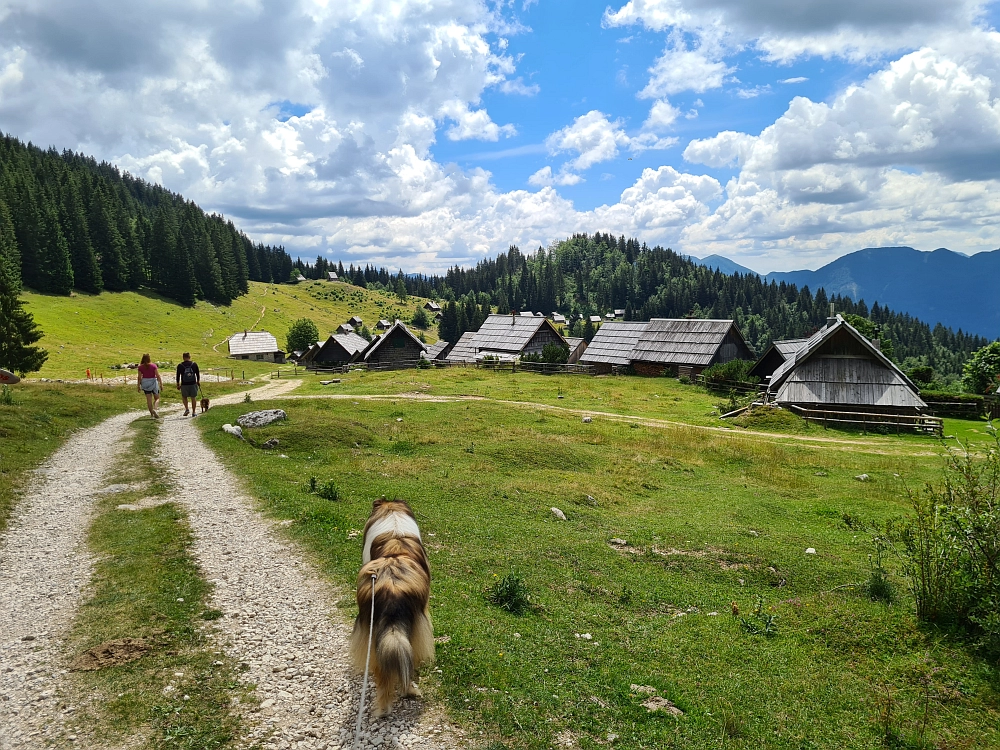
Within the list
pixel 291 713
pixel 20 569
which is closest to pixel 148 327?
pixel 20 569

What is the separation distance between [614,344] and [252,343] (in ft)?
201

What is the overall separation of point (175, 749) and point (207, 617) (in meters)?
2.83

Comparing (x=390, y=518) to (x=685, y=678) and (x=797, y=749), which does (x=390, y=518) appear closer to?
(x=685, y=678)

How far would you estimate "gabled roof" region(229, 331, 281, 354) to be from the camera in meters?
88.2

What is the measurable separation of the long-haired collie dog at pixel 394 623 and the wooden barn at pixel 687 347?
188 feet

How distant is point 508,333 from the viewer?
7806 cm

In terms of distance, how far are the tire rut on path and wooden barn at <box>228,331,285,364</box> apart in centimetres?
8340

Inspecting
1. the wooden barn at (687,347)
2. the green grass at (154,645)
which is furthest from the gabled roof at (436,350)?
the green grass at (154,645)

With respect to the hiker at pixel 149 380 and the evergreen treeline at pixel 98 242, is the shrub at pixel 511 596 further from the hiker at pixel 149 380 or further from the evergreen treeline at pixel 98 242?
the evergreen treeline at pixel 98 242

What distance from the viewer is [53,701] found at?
6113mm

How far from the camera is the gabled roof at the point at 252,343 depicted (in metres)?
88.2

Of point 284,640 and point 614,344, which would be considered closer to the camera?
point 284,640

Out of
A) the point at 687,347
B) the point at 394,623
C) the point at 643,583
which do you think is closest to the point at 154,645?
Answer: the point at 394,623

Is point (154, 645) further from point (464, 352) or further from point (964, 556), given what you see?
point (464, 352)
